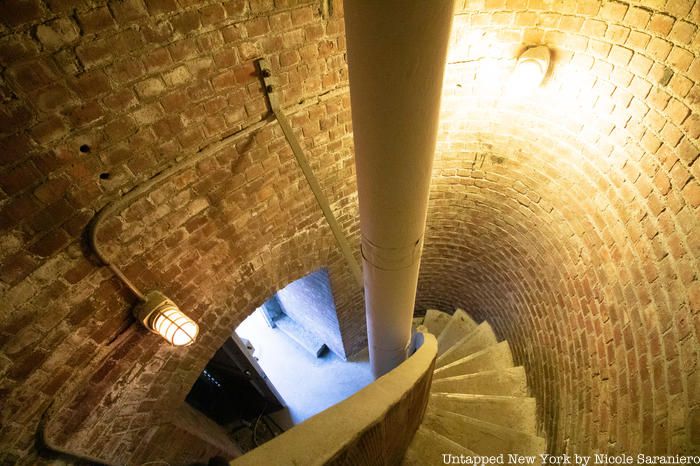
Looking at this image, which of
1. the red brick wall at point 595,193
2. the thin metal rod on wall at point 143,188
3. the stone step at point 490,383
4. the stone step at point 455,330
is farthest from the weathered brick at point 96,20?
the stone step at point 455,330

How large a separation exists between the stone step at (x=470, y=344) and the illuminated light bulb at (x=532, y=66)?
3268 millimetres

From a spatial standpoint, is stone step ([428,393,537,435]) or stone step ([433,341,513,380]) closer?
stone step ([428,393,537,435])

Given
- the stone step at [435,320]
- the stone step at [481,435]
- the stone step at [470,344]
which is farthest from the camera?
the stone step at [435,320]

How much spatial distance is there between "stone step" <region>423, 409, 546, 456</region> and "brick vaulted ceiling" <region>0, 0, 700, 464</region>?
0.29 m

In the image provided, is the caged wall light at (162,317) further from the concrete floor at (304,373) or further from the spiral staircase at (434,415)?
the concrete floor at (304,373)

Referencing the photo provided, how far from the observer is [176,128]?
1.69m

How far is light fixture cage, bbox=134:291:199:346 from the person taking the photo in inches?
78.0

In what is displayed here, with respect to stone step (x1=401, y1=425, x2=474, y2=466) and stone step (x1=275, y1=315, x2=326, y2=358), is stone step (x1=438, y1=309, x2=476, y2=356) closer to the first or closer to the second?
stone step (x1=401, y1=425, x2=474, y2=466)

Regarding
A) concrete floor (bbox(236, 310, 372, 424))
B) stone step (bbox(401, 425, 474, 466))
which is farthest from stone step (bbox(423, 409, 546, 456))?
concrete floor (bbox(236, 310, 372, 424))

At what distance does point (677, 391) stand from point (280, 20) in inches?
115

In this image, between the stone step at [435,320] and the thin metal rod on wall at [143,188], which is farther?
the stone step at [435,320]

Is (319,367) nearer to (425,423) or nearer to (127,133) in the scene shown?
(425,423)

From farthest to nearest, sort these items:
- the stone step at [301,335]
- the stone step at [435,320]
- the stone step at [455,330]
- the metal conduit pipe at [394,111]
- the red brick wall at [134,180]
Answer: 1. the stone step at [301,335]
2. the stone step at [435,320]
3. the stone step at [455,330]
4. the red brick wall at [134,180]
5. the metal conduit pipe at [394,111]

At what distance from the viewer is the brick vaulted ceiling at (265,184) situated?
1400 mm
